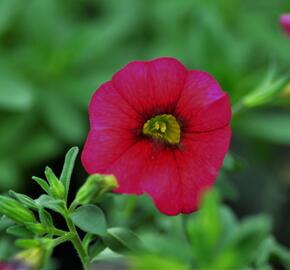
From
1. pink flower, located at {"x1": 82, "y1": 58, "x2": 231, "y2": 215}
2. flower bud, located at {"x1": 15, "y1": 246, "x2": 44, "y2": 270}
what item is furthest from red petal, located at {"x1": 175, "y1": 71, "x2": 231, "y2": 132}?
flower bud, located at {"x1": 15, "y1": 246, "x2": 44, "y2": 270}

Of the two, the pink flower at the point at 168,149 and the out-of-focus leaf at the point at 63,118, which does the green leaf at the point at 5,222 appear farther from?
the out-of-focus leaf at the point at 63,118

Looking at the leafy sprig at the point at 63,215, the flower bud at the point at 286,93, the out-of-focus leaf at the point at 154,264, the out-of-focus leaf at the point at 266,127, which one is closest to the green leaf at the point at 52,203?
the leafy sprig at the point at 63,215

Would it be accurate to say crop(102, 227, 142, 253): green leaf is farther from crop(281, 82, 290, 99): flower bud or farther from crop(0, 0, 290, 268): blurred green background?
crop(0, 0, 290, 268): blurred green background

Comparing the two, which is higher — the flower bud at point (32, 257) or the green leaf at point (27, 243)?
the green leaf at point (27, 243)

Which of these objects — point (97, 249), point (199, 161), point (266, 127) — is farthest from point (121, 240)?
point (266, 127)

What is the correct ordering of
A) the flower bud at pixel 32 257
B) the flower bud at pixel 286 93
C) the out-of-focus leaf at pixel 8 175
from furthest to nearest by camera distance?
the out-of-focus leaf at pixel 8 175 < the flower bud at pixel 286 93 < the flower bud at pixel 32 257

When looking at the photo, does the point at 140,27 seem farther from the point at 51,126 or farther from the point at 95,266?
the point at 95,266

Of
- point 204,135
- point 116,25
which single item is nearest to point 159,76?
point 204,135
